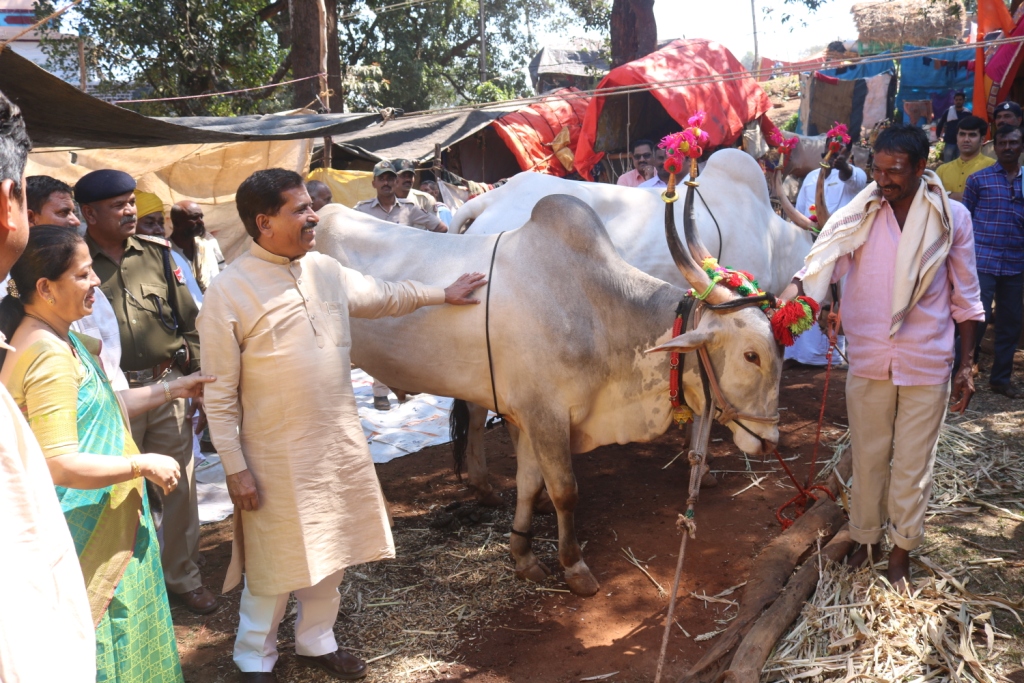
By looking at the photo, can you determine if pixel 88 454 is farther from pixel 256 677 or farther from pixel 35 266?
pixel 256 677

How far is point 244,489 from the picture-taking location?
9.32 ft

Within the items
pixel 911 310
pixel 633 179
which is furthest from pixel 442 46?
pixel 911 310

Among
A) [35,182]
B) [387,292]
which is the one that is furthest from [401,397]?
[35,182]

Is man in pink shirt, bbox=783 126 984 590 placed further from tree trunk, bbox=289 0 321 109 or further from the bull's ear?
tree trunk, bbox=289 0 321 109

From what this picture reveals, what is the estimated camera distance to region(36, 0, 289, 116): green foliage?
11250 millimetres

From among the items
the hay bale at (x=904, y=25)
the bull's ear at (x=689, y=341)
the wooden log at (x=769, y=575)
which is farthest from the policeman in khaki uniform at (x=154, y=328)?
the hay bale at (x=904, y=25)

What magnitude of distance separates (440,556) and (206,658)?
1258mm

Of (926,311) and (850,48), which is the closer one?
(926,311)

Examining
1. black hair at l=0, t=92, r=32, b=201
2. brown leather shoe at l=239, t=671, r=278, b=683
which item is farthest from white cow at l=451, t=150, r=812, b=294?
black hair at l=0, t=92, r=32, b=201

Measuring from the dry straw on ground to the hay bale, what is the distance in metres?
19.4

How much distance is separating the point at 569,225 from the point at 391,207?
11.2 ft

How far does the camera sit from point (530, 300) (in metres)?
3.61

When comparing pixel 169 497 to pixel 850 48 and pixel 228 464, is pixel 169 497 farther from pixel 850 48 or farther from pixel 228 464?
pixel 850 48

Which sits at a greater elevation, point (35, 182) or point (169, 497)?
point (35, 182)
